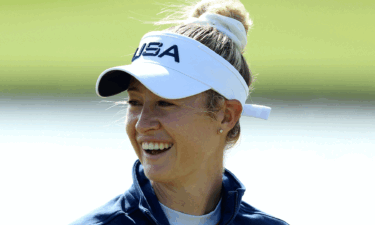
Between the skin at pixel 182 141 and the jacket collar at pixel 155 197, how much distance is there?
0.12 ft

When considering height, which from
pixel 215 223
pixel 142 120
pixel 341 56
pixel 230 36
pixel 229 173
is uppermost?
pixel 341 56

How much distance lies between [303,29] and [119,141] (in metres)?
1.28

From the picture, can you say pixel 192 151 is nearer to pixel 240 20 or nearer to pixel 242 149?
pixel 240 20

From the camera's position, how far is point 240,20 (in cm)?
153

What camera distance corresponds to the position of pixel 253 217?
60.1 inches

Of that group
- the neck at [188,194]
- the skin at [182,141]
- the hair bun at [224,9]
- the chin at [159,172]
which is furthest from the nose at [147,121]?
the hair bun at [224,9]

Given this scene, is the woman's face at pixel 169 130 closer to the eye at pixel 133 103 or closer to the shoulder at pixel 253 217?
the eye at pixel 133 103

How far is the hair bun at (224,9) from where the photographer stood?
58.6 inches

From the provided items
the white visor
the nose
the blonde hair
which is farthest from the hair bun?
the nose

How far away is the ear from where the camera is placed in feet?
4.44

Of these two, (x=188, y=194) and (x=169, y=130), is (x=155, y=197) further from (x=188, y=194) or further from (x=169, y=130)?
(x=169, y=130)

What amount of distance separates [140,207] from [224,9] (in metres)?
0.72

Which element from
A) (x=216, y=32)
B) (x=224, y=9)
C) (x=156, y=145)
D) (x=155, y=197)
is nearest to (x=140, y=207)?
(x=155, y=197)

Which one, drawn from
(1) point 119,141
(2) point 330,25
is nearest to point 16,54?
(1) point 119,141
